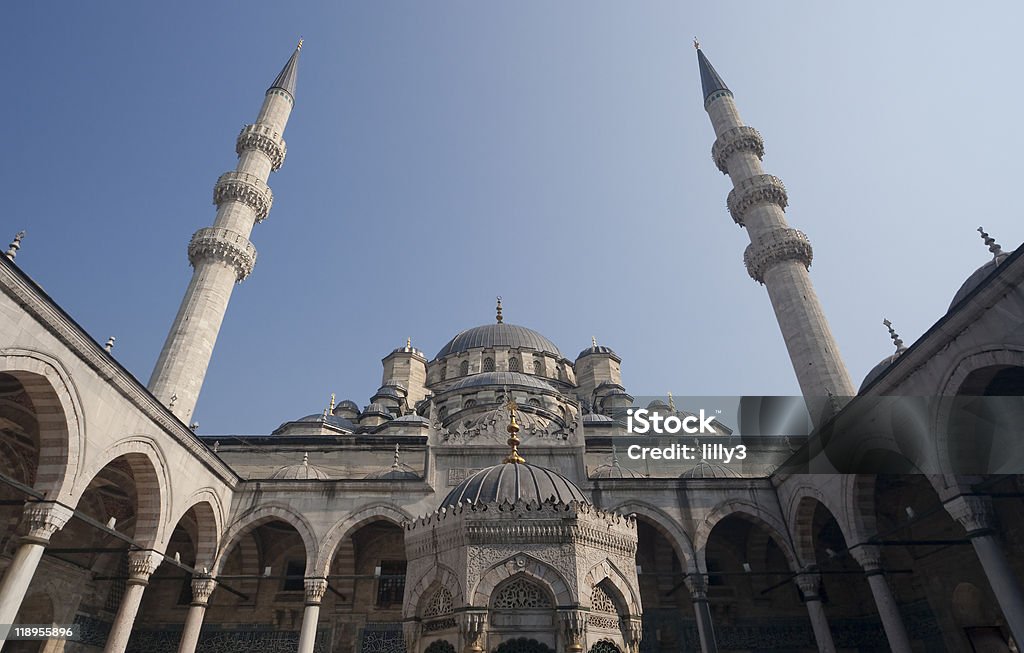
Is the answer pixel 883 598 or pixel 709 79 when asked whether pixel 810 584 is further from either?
pixel 709 79

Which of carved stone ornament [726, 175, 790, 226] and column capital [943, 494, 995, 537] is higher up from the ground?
carved stone ornament [726, 175, 790, 226]

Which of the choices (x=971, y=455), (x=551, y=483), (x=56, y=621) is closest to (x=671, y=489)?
(x=971, y=455)

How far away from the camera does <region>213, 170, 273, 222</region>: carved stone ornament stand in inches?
886

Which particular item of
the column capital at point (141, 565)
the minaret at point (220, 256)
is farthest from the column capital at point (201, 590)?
the minaret at point (220, 256)

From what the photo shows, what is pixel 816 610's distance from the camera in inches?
538

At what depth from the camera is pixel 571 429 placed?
1614 cm

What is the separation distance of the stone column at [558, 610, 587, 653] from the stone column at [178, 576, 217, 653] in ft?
37.6

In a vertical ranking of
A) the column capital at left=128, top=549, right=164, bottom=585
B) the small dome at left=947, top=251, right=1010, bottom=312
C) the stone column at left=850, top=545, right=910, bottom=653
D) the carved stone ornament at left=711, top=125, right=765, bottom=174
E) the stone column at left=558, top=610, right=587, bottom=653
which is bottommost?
the stone column at left=558, top=610, right=587, bottom=653

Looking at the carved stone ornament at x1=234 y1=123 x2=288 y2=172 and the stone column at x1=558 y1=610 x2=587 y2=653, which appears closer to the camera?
the stone column at x1=558 y1=610 x2=587 y2=653

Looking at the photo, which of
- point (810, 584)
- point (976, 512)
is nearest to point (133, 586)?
point (810, 584)

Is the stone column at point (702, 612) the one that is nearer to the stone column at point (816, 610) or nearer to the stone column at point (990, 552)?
the stone column at point (816, 610)

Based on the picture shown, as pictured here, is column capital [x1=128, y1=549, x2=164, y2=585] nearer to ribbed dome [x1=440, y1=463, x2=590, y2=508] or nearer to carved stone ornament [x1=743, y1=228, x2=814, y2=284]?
ribbed dome [x1=440, y1=463, x2=590, y2=508]

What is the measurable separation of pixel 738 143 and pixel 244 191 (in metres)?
20.0

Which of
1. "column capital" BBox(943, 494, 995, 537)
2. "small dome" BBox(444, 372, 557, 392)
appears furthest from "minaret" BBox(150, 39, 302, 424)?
"column capital" BBox(943, 494, 995, 537)
